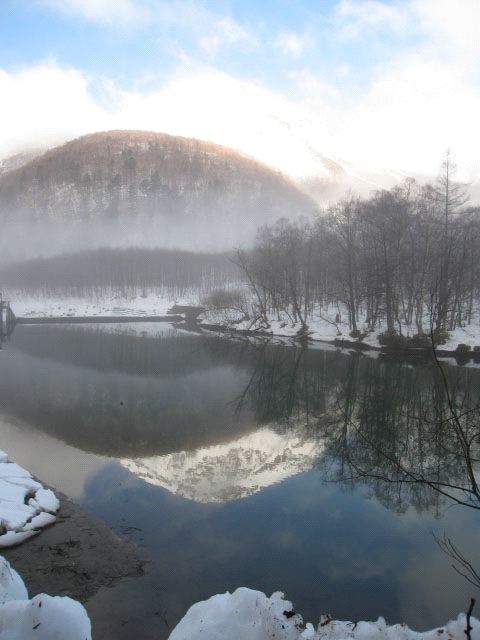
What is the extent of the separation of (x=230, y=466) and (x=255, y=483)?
116 centimetres

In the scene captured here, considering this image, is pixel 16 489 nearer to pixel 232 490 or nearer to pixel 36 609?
pixel 232 490

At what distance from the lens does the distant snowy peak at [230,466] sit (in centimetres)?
975

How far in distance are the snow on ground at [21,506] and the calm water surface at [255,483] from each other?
0.89 m

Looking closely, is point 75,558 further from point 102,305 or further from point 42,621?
point 102,305

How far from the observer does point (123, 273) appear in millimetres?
88938

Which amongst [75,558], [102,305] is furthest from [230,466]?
[102,305]

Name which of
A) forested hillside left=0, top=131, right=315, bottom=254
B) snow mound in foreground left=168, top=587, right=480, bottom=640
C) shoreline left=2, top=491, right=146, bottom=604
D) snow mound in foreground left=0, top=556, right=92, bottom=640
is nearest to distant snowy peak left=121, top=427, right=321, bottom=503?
shoreline left=2, top=491, right=146, bottom=604

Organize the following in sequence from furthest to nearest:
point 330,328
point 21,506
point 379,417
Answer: point 330,328 → point 379,417 → point 21,506

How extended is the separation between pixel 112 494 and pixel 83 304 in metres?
75.8

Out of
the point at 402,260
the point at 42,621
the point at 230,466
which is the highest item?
the point at 402,260

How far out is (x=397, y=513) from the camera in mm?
8680

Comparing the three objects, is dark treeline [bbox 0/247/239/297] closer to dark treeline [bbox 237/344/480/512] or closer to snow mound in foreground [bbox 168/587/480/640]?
dark treeline [bbox 237/344/480/512]

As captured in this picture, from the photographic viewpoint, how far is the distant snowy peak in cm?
975

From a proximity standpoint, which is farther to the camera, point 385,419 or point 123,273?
A: point 123,273
